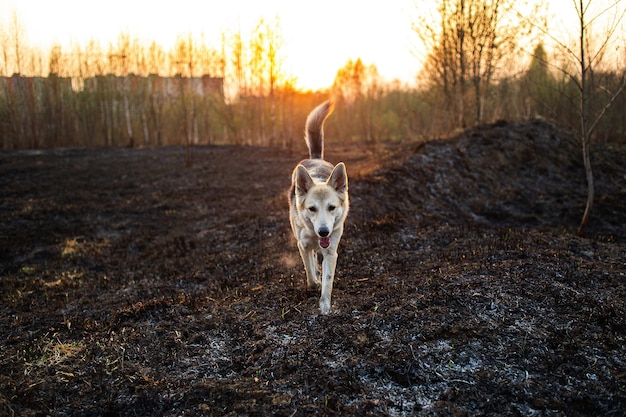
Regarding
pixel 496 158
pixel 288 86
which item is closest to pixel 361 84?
pixel 288 86

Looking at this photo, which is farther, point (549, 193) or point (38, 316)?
point (549, 193)

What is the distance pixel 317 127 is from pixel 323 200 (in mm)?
2485

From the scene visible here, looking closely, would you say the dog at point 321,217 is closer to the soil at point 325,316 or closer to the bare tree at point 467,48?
the soil at point 325,316

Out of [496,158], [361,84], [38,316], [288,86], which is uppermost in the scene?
[361,84]

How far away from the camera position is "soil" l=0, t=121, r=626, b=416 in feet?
11.4

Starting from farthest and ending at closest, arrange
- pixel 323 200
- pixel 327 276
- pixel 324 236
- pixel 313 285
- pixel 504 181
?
1. pixel 504 181
2. pixel 313 285
3. pixel 327 276
4. pixel 323 200
5. pixel 324 236

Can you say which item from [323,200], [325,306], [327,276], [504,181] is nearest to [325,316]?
[325,306]

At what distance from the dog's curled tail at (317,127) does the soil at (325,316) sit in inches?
75.6

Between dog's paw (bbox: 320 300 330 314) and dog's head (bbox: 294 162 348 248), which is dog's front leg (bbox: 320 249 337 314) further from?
dog's head (bbox: 294 162 348 248)

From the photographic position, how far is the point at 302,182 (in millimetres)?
4941

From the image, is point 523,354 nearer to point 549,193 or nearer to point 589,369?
point 589,369

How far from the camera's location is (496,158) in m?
14.9

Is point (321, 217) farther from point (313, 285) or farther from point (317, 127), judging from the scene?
point (317, 127)

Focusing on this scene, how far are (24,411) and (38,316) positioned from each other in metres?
2.90
